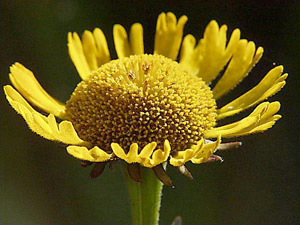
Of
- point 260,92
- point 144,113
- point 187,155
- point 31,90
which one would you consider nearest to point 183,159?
point 187,155

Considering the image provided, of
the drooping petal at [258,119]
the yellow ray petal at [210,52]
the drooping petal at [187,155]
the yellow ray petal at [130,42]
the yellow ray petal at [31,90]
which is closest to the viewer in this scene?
the drooping petal at [187,155]

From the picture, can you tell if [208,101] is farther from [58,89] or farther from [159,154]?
[58,89]

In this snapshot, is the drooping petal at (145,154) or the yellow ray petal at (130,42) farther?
the yellow ray petal at (130,42)

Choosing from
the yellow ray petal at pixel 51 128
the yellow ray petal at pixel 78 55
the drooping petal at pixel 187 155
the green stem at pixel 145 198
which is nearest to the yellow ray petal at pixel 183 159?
the drooping petal at pixel 187 155

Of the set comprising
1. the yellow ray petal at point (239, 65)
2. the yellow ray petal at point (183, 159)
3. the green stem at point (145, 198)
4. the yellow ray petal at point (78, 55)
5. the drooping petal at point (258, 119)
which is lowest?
the green stem at point (145, 198)

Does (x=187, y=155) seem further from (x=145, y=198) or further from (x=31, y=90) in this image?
(x=31, y=90)

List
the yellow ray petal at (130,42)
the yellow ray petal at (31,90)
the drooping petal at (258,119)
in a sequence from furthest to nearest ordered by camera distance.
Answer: the yellow ray petal at (130,42) → the yellow ray petal at (31,90) → the drooping petal at (258,119)

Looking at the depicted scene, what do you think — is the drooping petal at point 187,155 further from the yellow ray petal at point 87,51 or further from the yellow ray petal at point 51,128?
the yellow ray petal at point 87,51
